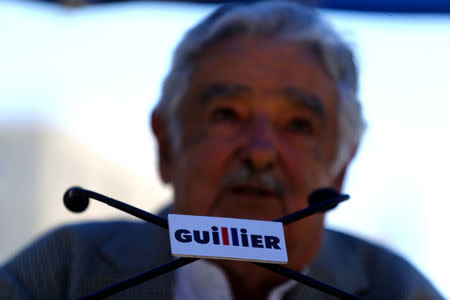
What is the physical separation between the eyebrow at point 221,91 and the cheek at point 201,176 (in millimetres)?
105

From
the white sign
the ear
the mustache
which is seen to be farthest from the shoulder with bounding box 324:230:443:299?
the white sign

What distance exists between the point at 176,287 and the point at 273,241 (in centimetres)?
59

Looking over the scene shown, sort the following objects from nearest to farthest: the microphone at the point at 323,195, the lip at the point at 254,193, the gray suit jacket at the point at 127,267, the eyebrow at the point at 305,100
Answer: the microphone at the point at 323,195 → the gray suit jacket at the point at 127,267 → the lip at the point at 254,193 → the eyebrow at the point at 305,100

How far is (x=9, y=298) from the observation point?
3.60 ft

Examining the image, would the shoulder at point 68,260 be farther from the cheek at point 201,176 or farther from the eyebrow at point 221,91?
the eyebrow at point 221,91

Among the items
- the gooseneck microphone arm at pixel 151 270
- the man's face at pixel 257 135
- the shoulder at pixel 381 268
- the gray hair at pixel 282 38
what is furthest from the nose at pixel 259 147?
the gooseneck microphone arm at pixel 151 270

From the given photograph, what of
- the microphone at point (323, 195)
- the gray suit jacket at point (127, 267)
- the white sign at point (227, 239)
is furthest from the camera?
the gray suit jacket at point (127, 267)

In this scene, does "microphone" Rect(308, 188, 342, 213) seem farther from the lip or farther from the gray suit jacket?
the lip

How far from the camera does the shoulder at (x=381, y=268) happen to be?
135 centimetres

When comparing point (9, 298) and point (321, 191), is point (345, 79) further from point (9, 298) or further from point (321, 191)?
point (9, 298)

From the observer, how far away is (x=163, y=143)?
160 cm

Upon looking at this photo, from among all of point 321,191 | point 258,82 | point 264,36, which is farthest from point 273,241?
point 264,36

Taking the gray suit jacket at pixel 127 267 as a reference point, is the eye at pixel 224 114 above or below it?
above

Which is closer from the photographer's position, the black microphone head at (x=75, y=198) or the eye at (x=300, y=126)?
the black microphone head at (x=75, y=198)
